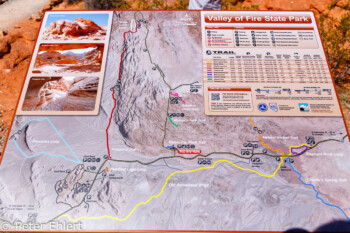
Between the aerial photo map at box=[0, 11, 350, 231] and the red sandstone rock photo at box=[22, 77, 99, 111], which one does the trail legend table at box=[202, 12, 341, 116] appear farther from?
the red sandstone rock photo at box=[22, 77, 99, 111]

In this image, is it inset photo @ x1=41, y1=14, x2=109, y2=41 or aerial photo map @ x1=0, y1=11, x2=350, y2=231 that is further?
inset photo @ x1=41, y1=14, x2=109, y2=41

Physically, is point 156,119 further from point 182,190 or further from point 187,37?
point 187,37

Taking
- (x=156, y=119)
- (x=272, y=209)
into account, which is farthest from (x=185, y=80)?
(x=272, y=209)

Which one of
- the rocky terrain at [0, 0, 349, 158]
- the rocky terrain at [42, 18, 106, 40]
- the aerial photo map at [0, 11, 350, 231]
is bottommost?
the aerial photo map at [0, 11, 350, 231]

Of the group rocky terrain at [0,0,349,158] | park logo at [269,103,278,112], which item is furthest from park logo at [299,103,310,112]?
rocky terrain at [0,0,349,158]

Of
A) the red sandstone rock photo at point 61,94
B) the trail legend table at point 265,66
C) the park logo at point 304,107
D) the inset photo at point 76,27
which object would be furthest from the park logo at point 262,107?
the inset photo at point 76,27

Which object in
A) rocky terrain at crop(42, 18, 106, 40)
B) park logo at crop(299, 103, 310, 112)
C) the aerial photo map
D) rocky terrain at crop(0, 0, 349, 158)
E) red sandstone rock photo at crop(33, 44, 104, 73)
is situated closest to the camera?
the aerial photo map

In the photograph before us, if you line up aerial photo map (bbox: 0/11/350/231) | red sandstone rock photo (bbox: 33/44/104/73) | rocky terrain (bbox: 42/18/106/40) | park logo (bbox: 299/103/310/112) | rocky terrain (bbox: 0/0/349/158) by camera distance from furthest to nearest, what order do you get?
1. rocky terrain (bbox: 0/0/349/158)
2. rocky terrain (bbox: 42/18/106/40)
3. red sandstone rock photo (bbox: 33/44/104/73)
4. park logo (bbox: 299/103/310/112)
5. aerial photo map (bbox: 0/11/350/231)
